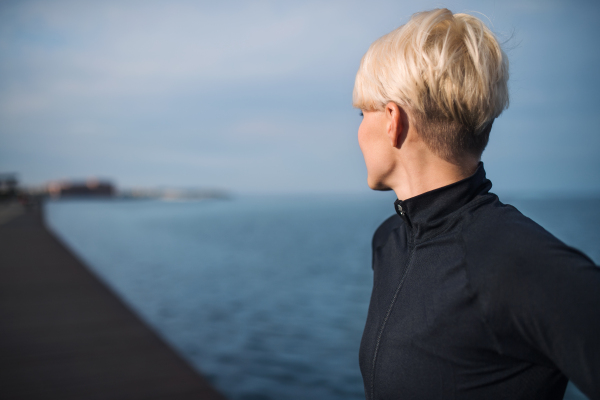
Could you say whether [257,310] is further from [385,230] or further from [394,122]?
[394,122]

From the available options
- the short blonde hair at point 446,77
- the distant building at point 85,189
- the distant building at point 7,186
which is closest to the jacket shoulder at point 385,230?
the short blonde hair at point 446,77

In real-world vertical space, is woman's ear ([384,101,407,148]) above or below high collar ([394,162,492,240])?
above

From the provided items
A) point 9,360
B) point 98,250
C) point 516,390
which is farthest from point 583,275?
point 98,250

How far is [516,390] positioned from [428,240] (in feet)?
1.19

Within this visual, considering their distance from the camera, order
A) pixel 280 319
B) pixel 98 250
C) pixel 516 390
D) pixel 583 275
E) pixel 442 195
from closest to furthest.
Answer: pixel 583 275 → pixel 516 390 → pixel 442 195 → pixel 280 319 → pixel 98 250

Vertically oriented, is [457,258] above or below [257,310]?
Answer: above

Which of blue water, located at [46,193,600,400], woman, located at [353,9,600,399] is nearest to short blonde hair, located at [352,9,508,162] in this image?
woman, located at [353,9,600,399]

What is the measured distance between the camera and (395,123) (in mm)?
1020

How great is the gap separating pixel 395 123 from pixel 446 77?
0.50ft

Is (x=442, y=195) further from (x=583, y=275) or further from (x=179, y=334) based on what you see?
(x=179, y=334)

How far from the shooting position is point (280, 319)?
965 centimetres

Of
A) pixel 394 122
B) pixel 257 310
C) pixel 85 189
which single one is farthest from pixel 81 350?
pixel 85 189

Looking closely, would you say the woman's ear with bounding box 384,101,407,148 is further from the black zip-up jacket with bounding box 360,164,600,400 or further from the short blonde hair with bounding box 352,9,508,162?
the black zip-up jacket with bounding box 360,164,600,400

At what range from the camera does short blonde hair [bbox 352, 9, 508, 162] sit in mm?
929
